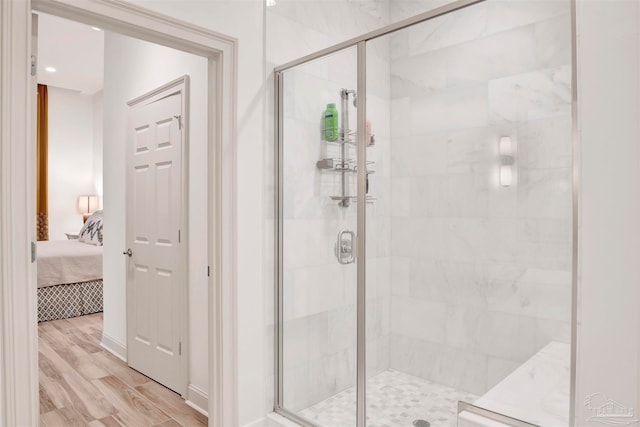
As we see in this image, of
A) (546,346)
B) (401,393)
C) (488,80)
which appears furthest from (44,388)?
(488,80)

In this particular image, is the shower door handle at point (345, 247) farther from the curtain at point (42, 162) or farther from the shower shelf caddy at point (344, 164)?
the curtain at point (42, 162)

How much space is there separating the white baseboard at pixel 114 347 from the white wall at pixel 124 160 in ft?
0.12

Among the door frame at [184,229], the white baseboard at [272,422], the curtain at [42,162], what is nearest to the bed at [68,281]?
the curtain at [42,162]

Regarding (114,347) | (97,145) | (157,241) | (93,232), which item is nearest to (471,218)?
(157,241)

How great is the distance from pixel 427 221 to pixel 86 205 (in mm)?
7117

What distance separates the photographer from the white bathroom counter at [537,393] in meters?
1.62

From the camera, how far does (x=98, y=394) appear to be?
2900mm

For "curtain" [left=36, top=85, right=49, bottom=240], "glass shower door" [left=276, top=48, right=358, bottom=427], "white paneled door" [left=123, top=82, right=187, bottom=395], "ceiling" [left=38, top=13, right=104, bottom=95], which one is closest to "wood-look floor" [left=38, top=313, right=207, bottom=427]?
"white paneled door" [left=123, top=82, right=187, bottom=395]

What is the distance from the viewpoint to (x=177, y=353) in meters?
2.88

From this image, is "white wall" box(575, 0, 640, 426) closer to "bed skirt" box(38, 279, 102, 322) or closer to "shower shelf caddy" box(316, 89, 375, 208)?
"shower shelf caddy" box(316, 89, 375, 208)

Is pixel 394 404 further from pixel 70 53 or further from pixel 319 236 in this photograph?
pixel 70 53

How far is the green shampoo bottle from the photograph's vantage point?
2324 mm

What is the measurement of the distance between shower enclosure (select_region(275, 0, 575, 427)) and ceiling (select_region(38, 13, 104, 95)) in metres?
3.18

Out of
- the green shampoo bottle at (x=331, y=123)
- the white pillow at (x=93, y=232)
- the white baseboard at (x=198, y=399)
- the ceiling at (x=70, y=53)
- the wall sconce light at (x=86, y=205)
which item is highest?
the ceiling at (x=70, y=53)
